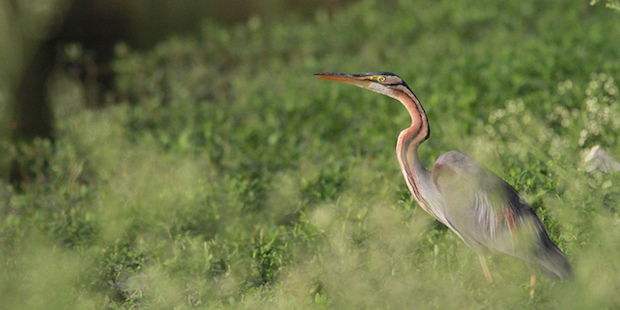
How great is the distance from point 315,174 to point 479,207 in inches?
79.3

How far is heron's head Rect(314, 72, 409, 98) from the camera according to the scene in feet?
13.9

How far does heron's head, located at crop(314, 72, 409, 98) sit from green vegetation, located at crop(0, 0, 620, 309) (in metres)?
0.93

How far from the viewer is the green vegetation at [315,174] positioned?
417 centimetres

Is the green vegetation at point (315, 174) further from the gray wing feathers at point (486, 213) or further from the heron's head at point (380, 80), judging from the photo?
the heron's head at point (380, 80)

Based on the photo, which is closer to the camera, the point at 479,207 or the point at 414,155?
the point at 479,207

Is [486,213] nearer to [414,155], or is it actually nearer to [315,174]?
[414,155]

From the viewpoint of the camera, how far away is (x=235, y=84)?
938cm

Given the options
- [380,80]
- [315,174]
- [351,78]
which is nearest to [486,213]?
[380,80]

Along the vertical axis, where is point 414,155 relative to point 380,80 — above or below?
below

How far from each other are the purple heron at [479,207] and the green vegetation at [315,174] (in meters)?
0.19

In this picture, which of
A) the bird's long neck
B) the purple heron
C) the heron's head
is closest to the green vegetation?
the purple heron

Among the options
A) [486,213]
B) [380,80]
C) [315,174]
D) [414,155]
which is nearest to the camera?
[486,213]

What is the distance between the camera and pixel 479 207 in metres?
3.97

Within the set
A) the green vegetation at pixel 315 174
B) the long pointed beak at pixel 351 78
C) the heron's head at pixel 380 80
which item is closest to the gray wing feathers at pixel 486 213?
the green vegetation at pixel 315 174
